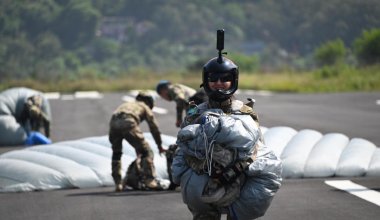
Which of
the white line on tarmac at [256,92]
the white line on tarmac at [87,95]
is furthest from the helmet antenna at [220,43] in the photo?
the white line on tarmac at [87,95]

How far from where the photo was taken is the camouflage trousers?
43.7 feet

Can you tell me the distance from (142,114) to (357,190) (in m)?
3.31

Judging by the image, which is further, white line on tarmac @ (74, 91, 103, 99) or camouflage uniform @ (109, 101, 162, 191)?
white line on tarmac @ (74, 91, 103, 99)

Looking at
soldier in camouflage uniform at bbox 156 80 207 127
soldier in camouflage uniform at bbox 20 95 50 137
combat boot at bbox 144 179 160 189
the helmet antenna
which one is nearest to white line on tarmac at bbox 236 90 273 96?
soldier in camouflage uniform at bbox 20 95 50 137

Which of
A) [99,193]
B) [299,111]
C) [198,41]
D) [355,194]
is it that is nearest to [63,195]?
[99,193]

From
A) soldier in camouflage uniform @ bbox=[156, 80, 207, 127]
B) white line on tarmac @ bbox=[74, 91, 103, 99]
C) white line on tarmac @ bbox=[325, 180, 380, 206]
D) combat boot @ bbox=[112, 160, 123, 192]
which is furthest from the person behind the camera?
white line on tarmac @ bbox=[74, 91, 103, 99]

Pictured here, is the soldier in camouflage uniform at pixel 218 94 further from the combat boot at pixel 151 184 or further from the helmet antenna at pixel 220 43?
the combat boot at pixel 151 184

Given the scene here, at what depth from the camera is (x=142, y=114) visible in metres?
13.5

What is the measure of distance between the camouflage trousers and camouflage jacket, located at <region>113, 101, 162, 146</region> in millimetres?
74

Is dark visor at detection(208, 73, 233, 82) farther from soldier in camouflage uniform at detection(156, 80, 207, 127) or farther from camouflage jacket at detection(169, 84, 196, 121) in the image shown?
camouflage jacket at detection(169, 84, 196, 121)

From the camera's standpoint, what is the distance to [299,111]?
32656 mm

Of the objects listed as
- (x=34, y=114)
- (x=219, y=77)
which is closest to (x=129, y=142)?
(x=219, y=77)

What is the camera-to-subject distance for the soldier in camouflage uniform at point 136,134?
1334cm

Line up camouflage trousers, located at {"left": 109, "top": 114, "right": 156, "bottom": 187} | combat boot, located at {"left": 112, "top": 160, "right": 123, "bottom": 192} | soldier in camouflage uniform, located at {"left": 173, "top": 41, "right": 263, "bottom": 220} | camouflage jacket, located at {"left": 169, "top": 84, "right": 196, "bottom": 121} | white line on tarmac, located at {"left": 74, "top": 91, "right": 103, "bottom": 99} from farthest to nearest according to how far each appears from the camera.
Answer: white line on tarmac, located at {"left": 74, "top": 91, "right": 103, "bottom": 99} < camouflage jacket, located at {"left": 169, "top": 84, "right": 196, "bottom": 121} < combat boot, located at {"left": 112, "top": 160, "right": 123, "bottom": 192} < camouflage trousers, located at {"left": 109, "top": 114, "right": 156, "bottom": 187} < soldier in camouflage uniform, located at {"left": 173, "top": 41, "right": 263, "bottom": 220}
